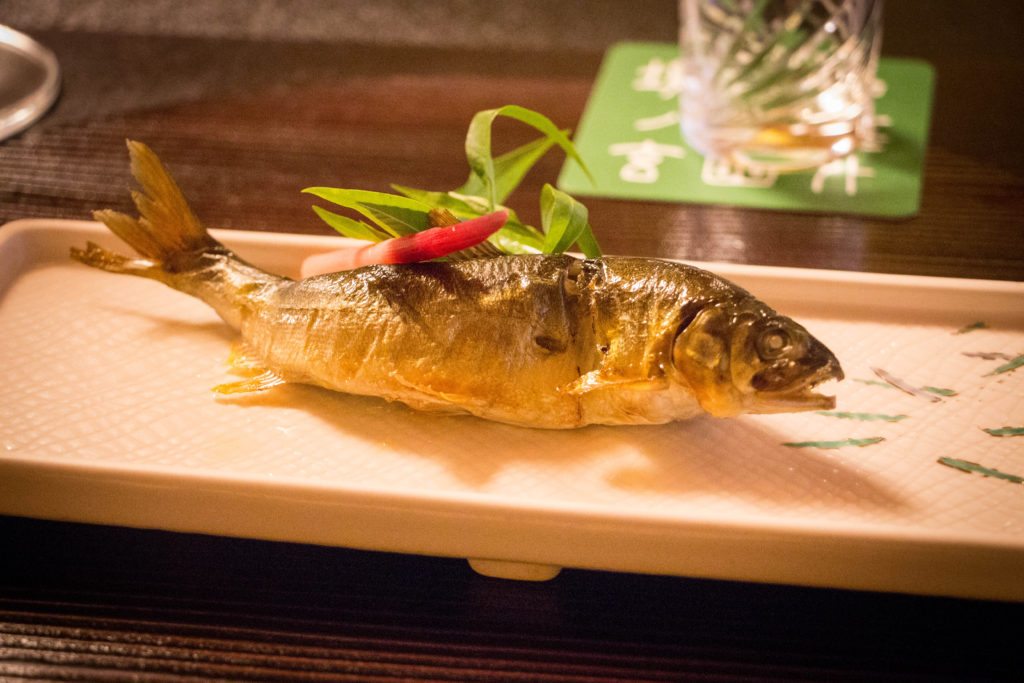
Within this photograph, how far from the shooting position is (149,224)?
2.12 m

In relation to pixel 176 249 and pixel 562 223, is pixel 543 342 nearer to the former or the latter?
pixel 562 223

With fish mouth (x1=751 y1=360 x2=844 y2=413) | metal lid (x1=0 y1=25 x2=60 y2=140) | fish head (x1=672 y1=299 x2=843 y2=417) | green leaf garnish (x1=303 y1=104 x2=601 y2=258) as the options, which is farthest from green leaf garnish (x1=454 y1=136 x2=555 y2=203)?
metal lid (x1=0 y1=25 x2=60 y2=140)

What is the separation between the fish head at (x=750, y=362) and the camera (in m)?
1.66

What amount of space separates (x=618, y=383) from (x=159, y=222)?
1019mm

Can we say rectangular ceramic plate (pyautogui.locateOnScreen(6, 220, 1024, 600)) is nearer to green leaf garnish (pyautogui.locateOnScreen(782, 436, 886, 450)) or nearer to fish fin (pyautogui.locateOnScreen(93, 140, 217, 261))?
green leaf garnish (pyautogui.locateOnScreen(782, 436, 886, 450))

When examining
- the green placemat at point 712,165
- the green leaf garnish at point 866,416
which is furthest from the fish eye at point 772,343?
the green placemat at point 712,165

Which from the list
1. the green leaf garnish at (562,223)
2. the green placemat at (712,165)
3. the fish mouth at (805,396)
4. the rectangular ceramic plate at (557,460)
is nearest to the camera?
the rectangular ceramic plate at (557,460)

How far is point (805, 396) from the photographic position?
1.66 m

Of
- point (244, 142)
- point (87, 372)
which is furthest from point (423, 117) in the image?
point (87, 372)

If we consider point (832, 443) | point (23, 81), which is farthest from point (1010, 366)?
point (23, 81)

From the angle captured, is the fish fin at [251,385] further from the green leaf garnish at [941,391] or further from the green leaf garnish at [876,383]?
the green leaf garnish at [941,391]

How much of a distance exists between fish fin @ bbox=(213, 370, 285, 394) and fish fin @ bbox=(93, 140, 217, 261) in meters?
0.33

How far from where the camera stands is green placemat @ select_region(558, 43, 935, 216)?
288cm

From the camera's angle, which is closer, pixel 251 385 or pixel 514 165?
pixel 251 385
